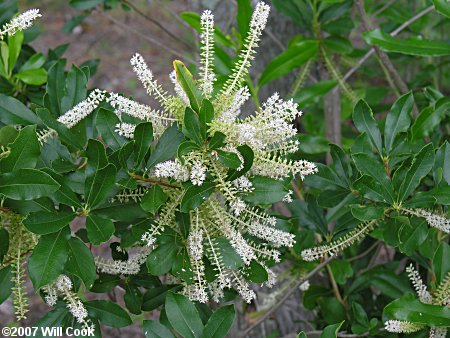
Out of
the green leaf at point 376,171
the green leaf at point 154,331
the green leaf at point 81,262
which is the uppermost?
the green leaf at point 376,171

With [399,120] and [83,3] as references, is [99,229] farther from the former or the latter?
[83,3]

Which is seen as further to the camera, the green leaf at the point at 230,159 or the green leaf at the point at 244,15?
the green leaf at the point at 244,15

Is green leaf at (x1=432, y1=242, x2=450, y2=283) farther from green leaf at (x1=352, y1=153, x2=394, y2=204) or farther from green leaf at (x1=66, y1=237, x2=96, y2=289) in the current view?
green leaf at (x1=66, y1=237, x2=96, y2=289)

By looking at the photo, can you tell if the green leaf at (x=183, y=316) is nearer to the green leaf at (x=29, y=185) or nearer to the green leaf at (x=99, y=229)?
the green leaf at (x=99, y=229)

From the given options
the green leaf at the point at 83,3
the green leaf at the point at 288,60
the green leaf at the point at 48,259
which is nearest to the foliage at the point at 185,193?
the green leaf at the point at 48,259

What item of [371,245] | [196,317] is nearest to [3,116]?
[196,317]

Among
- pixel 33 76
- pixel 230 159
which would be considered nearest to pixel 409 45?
pixel 230 159

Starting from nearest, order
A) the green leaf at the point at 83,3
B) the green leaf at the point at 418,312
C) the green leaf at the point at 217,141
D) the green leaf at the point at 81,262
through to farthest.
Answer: the green leaf at the point at 217,141
the green leaf at the point at 81,262
the green leaf at the point at 418,312
the green leaf at the point at 83,3
